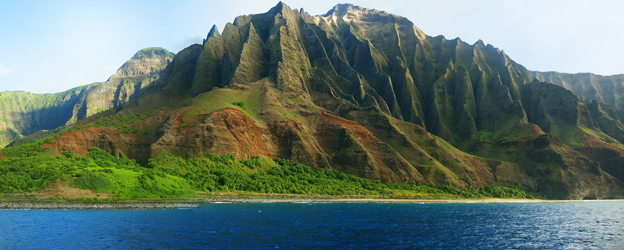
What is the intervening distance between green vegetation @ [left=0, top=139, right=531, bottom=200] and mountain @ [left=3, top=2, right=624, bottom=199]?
4079mm

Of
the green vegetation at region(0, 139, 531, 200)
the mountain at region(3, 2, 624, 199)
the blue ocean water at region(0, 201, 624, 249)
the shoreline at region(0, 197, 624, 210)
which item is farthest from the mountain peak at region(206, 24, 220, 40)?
the blue ocean water at region(0, 201, 624, 249)

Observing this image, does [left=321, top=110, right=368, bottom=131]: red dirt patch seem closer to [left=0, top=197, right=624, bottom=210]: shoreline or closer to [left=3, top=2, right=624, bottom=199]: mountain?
[left=3, top=2, right=624, bottom=199]: mountain

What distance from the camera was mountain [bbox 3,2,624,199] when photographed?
369 feet

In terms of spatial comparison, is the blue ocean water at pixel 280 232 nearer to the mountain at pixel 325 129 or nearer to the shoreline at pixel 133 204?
the shoreline at pixel 133 204

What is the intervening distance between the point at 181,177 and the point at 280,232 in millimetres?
56369

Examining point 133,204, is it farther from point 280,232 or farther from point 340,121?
point 340,121

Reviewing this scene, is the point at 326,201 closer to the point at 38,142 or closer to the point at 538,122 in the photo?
the point at 38,142

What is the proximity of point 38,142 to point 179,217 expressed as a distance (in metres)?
60.9

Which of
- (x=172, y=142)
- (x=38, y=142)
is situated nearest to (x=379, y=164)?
(x=172, y=142)

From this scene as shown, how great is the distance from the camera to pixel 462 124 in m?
198

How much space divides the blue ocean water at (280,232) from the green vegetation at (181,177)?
46.9 feet

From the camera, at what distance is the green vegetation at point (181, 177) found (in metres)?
76.7

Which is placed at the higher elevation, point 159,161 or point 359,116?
point 359,116

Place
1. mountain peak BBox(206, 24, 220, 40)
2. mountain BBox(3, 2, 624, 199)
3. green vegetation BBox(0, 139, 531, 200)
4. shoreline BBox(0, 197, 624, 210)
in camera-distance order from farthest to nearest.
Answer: mountain peak BBox(206, 24, 220, 40)
mountain BBox(3, 2, 624, 199)
green vegetation BBox(0, 139, 531, 200)
shoreline BBox(0, 197, 624, 210)
